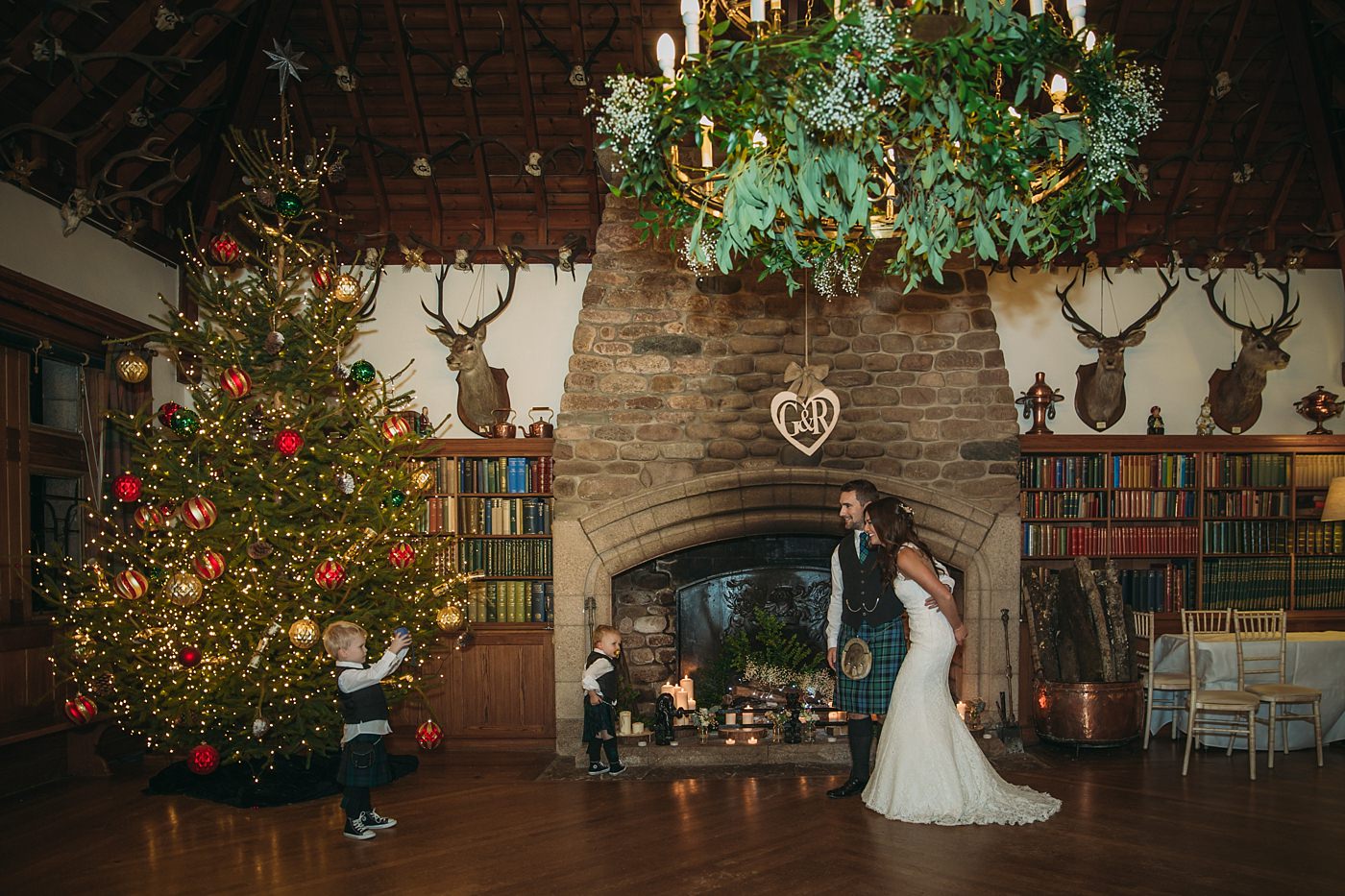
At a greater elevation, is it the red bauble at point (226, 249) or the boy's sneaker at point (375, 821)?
the red bauble at point (226, 249)

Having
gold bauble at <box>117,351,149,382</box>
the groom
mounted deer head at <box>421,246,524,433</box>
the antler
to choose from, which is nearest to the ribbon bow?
the groom

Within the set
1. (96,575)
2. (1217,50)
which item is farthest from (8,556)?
(1217,50)

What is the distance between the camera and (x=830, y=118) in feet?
8.52

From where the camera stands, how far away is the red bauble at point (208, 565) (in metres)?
5.12

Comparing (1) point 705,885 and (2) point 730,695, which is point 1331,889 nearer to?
(1) point 705,885

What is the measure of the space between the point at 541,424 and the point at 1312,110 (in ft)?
18.3

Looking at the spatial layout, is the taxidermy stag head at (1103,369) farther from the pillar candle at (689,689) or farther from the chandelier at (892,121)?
the chandelier at (892,121)

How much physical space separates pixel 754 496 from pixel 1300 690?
10.8 ft

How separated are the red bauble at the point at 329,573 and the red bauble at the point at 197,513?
2.00ft

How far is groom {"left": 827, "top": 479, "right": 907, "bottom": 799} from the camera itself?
4.92m

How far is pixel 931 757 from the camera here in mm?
4582

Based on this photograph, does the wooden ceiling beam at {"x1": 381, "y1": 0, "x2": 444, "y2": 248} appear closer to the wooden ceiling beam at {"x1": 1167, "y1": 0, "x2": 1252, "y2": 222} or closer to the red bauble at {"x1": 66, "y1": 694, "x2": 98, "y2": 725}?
the red bauble at {"x1": 66, "y1": 694, "x2": 98, "y2": 725}

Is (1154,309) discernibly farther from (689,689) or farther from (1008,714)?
(689,689)

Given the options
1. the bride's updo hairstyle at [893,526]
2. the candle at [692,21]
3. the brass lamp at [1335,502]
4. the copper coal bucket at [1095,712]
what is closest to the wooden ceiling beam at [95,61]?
the candle at [692,21]
